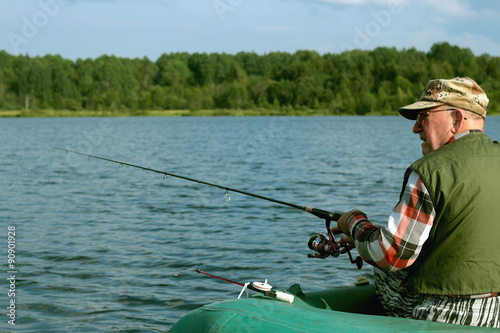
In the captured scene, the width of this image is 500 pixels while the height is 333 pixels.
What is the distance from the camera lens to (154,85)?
343 ft

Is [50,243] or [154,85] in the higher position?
[154,85]

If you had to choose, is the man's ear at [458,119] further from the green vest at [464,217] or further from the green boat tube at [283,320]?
the green boat tube at [283,320]

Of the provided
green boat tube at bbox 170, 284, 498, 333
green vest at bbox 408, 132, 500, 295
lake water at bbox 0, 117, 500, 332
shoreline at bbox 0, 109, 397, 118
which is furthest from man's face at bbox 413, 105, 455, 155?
shoreline at bbox 0, 109, 397, 118

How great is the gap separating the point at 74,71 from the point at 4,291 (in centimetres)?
10344

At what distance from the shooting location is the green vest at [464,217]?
279cm

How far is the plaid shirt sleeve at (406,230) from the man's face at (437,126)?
0.30 metres

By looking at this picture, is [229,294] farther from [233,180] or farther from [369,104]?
[369,104]

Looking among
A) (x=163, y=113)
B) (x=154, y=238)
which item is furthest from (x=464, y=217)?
(x=163, y=113)

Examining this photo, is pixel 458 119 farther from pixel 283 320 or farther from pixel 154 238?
pixel 154 238

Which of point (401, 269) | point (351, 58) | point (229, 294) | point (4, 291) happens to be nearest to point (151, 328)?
point (229, 294)

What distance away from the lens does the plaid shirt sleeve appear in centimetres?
282

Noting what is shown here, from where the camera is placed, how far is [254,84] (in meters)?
106

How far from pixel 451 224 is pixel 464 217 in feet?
0.21

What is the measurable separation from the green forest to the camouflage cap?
3420 inches
